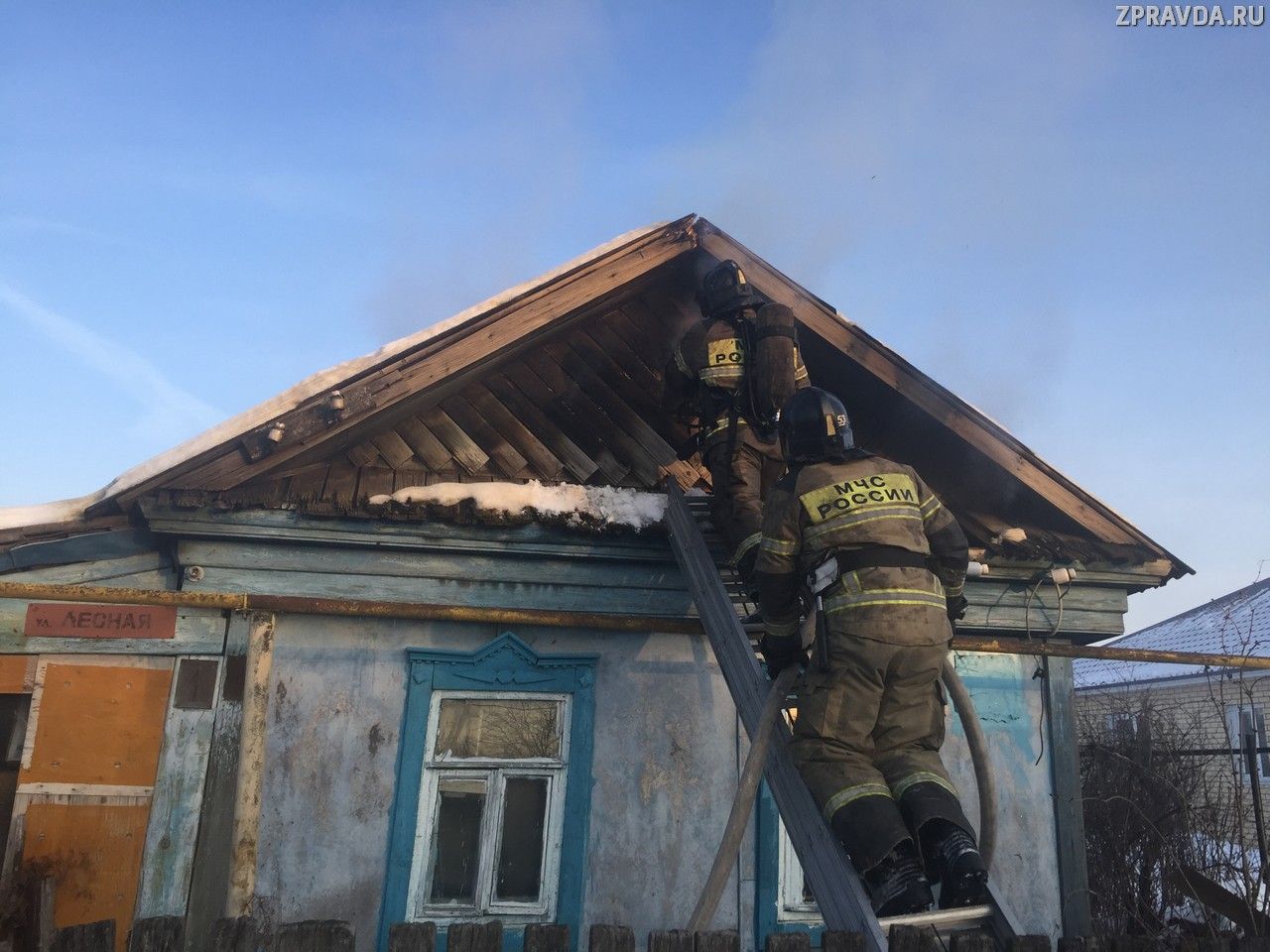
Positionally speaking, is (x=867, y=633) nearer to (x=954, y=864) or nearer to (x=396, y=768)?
(x=954, y=864)

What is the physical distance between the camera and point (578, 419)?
6.07m

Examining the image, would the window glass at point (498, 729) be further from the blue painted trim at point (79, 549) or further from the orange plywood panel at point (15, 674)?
the orange plywood panel at point (15, 674)

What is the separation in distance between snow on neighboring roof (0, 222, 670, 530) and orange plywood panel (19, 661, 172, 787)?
83cm

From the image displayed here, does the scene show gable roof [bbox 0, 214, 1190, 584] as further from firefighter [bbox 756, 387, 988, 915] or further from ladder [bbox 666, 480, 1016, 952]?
firefighter [bbox 756, 387, 988, 915]

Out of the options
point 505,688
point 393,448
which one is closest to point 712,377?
point 393,448

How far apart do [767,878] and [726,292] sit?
11.3 feet

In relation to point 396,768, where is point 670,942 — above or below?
below

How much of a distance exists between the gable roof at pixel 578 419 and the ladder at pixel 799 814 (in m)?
1.47

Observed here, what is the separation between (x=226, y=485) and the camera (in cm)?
491

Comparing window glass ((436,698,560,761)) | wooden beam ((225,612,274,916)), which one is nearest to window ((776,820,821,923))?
window glass ((436,698,560,761))

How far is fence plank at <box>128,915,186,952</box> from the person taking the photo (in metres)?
2.15

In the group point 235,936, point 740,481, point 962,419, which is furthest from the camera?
point 962,419

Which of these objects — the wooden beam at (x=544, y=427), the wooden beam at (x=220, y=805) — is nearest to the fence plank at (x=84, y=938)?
the wooden beam at (x=220, y=805)

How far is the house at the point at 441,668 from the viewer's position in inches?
188
